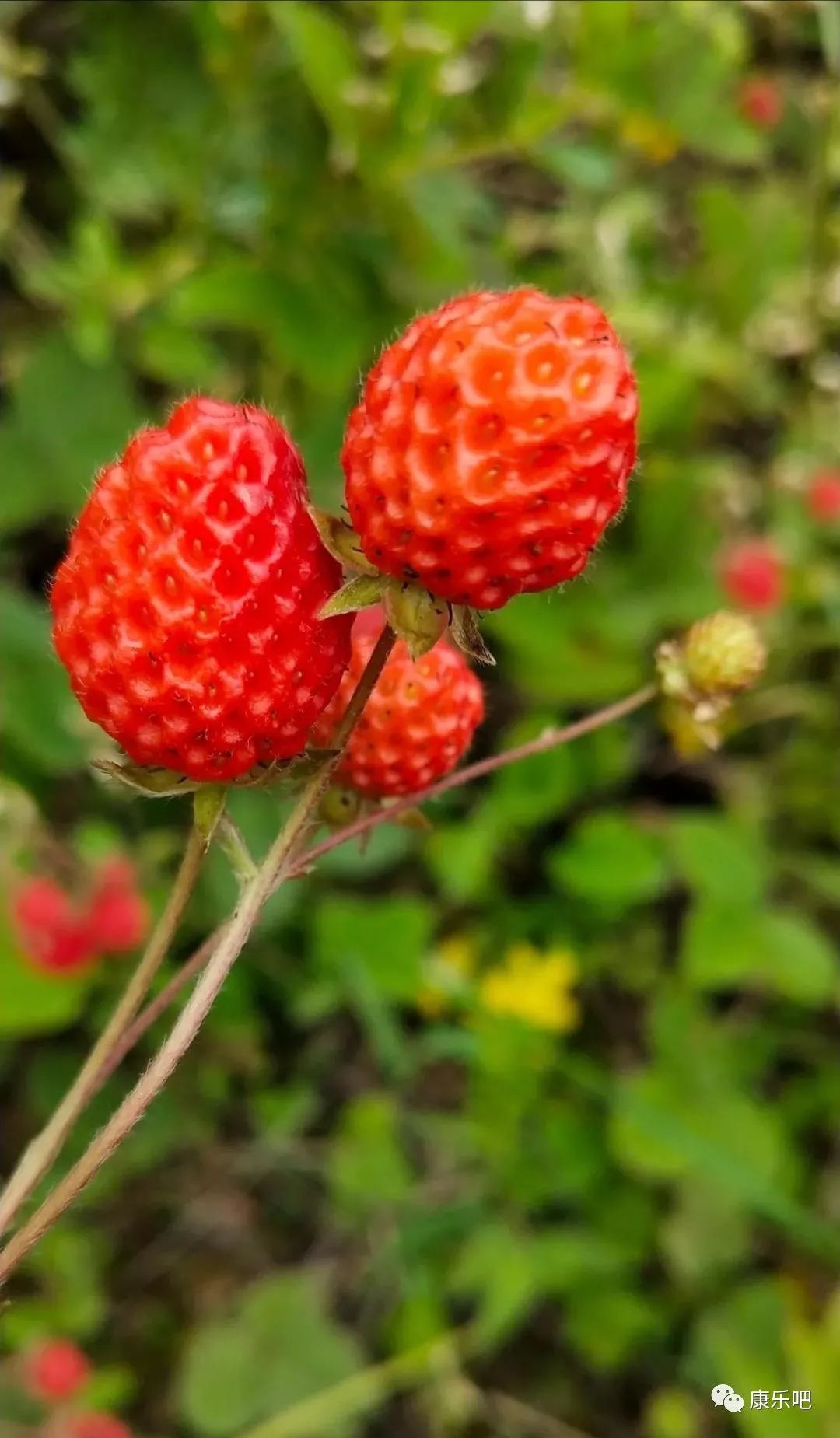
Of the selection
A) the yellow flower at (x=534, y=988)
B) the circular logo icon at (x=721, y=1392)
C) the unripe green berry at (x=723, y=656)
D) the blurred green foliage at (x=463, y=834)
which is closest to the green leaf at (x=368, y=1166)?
the blurred green foliage at (x=463, y=834)

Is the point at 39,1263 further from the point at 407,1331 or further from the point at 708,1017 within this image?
the point at 708,1017

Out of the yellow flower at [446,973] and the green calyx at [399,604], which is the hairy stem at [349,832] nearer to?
the green calyx at [399,604]

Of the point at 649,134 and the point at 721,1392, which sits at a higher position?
the point at 649,134

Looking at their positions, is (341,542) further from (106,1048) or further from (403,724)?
(106,1048)

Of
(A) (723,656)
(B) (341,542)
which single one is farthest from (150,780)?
(A) (723,656)

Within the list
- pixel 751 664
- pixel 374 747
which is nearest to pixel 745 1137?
pixel 751 664

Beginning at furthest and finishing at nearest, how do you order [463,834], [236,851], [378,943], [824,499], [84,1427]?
[824,499]
[463,834]
[378,943]
[84,1427]
[236,851]

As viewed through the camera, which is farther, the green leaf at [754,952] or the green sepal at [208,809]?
the green leaf at [754,952]
